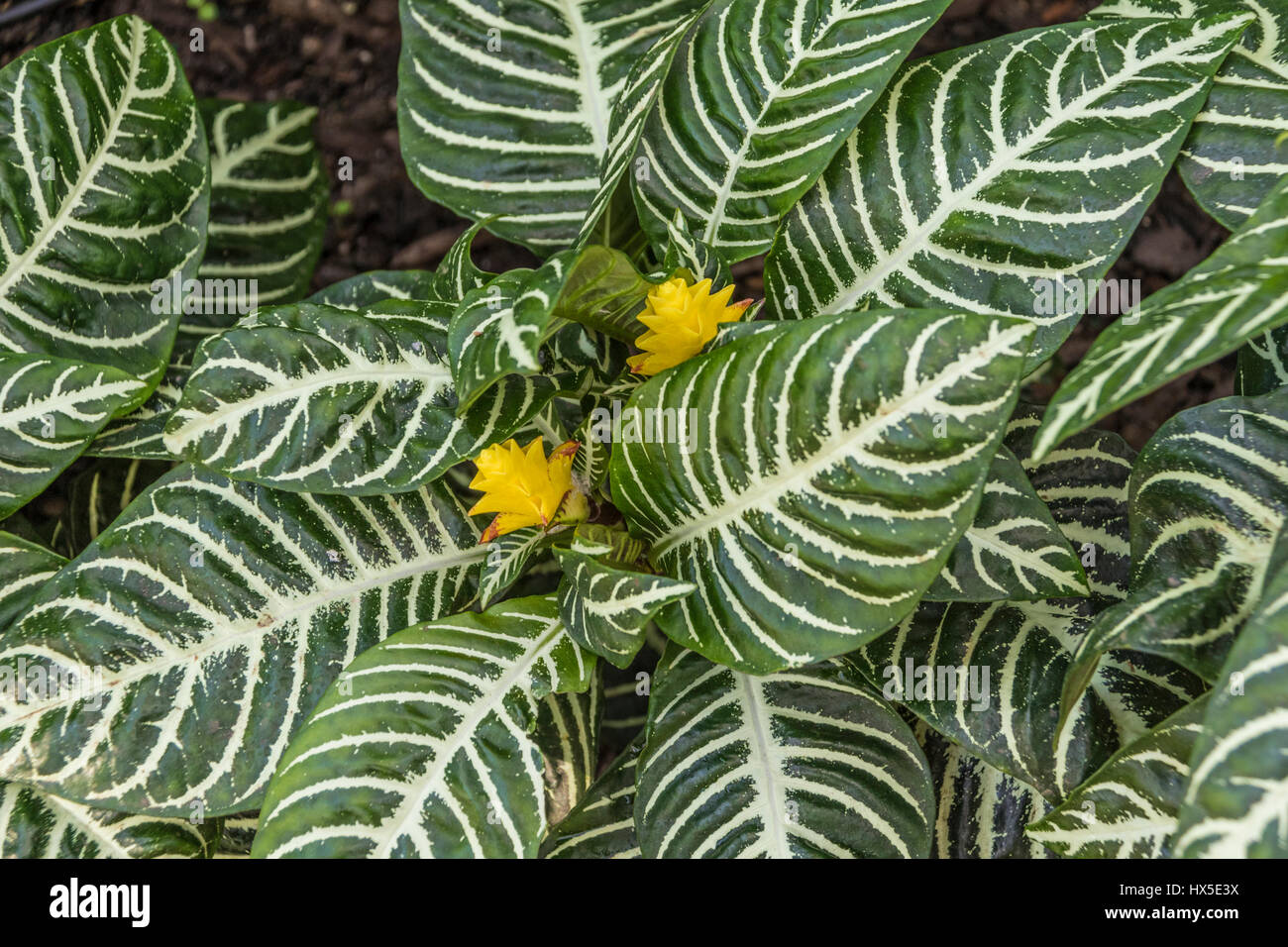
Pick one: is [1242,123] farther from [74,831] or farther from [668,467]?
[74,831]

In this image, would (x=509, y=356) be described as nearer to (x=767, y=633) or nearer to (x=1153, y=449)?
(x=767, y=633)

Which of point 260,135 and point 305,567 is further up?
point 260,135

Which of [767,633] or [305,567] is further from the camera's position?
[305,567]

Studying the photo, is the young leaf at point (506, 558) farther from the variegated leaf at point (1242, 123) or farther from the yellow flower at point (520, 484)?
the variegated leaf at point (1242, 123)

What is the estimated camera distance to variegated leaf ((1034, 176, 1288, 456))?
30.7 inches

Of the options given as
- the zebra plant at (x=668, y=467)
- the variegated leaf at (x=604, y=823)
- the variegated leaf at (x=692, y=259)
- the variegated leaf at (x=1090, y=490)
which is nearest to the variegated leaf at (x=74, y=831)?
the zebra plant at (x=668, y=467)

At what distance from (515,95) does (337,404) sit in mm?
534

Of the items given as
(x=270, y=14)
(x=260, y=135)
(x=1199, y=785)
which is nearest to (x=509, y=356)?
(x=1199, y=785)

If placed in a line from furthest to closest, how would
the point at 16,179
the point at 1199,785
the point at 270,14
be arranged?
1. the point at 270,14
2. the point at 16,179
3. the point at 1199,785

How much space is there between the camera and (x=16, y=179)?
134 centimetres

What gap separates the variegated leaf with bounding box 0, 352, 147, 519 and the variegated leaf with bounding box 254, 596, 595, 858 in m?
0.46

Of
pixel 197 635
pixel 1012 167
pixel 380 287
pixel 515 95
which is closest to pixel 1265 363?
pixel 1012 167

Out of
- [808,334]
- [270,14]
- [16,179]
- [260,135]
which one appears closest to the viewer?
[808,334]

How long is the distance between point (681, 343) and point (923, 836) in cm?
61
